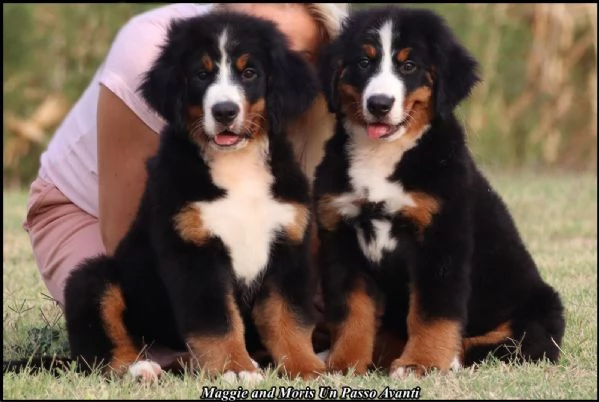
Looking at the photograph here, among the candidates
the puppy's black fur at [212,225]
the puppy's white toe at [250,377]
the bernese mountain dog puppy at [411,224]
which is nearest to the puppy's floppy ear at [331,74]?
the bernese mountain dog puppy at [411,224]

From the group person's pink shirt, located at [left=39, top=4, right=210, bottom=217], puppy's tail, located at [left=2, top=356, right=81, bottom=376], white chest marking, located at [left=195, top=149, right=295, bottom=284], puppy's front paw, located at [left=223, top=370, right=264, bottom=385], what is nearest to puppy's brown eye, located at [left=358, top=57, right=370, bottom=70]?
white chest marking, located at [left=195, top=149, right=295, bottom=284]

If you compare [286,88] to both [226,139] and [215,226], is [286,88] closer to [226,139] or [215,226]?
[226,139]

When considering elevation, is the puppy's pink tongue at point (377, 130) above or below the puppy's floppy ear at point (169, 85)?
below

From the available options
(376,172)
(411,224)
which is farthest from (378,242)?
(376,172)

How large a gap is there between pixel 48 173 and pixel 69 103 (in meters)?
8.31

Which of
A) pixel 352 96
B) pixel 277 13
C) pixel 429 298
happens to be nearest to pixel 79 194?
pixel 277 13

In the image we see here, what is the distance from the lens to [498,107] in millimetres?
13961

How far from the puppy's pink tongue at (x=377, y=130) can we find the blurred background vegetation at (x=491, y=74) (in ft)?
28.3

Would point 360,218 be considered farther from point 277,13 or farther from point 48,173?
point 48,173

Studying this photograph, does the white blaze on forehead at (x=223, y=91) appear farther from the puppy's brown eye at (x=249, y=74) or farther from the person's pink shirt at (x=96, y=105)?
the person's pink shirt at (x=96, y=105)

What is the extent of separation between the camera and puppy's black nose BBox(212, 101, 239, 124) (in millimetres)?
3943

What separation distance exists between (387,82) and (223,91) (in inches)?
25.1

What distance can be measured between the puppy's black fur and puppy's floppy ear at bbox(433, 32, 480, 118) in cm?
50

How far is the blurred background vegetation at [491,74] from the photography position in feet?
43.7
